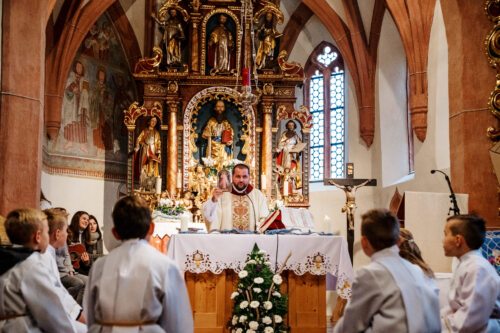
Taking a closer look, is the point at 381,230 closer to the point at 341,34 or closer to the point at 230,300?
the point at 230,300

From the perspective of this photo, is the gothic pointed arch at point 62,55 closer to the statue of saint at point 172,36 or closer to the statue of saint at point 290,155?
the statue of saint at point 172,36

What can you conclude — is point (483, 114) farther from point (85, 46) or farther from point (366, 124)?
point (85, 46)

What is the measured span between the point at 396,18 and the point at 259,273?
9048 mm

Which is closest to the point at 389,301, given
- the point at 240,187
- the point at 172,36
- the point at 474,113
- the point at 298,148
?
the point at 240,187

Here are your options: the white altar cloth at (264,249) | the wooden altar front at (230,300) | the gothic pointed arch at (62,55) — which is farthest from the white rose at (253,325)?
the gothic pointed arch at (62,55)

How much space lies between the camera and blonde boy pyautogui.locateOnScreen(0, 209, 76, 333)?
4.33 metres

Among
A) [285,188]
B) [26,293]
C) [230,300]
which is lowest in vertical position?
[230,300]

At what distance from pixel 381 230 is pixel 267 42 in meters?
12.3

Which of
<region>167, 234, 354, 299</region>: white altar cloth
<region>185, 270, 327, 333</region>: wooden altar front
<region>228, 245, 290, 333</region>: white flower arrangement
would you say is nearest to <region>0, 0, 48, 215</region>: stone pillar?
<region>167, 234, 354, 299</region>: white altar cloth

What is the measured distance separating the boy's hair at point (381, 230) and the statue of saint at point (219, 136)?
11738mm

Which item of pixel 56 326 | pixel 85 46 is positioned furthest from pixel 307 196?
pixel 56 326

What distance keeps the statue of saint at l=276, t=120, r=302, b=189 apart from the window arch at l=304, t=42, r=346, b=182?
2.89 m

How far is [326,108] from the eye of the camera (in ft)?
61.2

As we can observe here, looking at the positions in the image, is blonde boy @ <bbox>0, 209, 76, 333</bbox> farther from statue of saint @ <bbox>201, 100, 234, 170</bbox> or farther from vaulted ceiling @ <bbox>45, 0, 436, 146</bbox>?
vaulted ceiling @ <bbox>45, 0, 436, 146</bbox>
